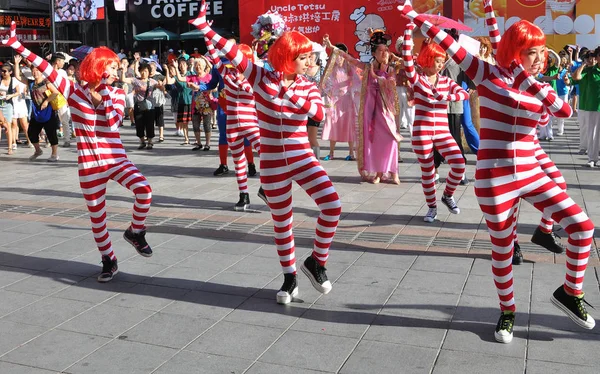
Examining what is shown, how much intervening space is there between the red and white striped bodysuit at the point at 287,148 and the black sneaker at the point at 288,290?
0.86 ft

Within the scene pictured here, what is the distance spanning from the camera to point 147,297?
5.07 metres

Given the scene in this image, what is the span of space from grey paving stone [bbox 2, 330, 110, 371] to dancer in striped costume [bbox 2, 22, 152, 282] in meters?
1.17

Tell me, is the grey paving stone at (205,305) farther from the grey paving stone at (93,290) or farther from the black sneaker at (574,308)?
the black sneaker at (574,308)

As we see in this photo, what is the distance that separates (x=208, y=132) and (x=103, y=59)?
8.15 meters

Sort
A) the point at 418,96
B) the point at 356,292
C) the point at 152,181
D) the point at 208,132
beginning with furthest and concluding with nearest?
1. the point at 208,132
2. the point at 152,181
3. the point at 418,96
4. the point at 356,292

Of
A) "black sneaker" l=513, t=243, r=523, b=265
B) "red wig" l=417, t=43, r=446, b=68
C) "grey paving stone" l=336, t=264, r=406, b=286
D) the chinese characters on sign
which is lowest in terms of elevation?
"grey paving stone" l=336, t=264, r=406, b=286

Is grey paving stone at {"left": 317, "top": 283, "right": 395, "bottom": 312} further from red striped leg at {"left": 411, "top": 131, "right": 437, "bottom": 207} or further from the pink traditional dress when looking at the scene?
the pink traditional dress

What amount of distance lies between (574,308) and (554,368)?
0.63m

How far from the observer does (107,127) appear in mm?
→ 5422

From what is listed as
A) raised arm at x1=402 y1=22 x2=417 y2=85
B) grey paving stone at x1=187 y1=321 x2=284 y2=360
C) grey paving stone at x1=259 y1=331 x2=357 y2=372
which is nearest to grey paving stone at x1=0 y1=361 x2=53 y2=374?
grey paving stone at x1=187 y1=321 x2=284 y2=360

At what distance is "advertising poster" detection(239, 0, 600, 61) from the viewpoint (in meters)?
21.1

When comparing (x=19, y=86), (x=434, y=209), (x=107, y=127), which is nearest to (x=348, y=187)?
(x=434, y=209)

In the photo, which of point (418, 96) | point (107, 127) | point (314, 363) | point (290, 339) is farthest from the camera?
point (418, 96)

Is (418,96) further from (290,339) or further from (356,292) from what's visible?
(290,339)
